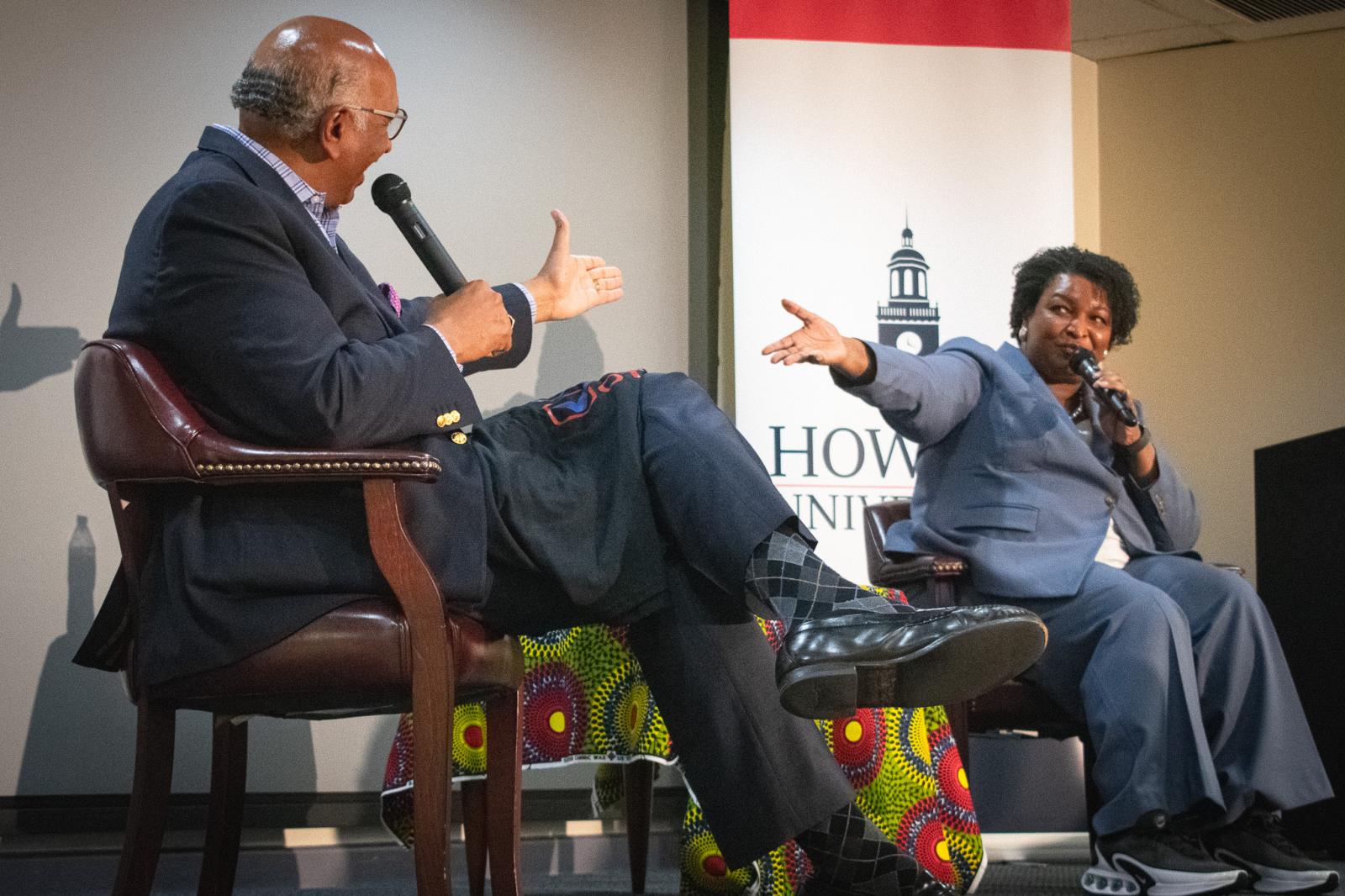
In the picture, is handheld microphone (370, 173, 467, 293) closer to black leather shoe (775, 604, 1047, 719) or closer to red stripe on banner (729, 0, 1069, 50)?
black leather shoe (775, 604, 1047, 719)

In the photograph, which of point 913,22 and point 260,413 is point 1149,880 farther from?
point 913,22

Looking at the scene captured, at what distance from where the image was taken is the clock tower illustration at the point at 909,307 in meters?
3.74

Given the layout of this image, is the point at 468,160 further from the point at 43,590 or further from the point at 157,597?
the point at 157,597

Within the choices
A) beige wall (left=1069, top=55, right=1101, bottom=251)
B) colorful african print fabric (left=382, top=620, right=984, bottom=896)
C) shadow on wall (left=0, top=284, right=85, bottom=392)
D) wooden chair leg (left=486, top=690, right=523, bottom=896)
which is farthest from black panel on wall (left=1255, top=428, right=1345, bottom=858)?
shadow on wall (left=0, top=284, right=85, bottom=392)

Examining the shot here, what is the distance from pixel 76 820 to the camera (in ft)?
10.3

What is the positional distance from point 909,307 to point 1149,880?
1827mm

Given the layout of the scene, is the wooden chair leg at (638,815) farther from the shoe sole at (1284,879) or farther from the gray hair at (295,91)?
the gray hair at (295,91)

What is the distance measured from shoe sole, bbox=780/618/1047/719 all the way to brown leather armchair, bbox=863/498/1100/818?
1034 millimetres

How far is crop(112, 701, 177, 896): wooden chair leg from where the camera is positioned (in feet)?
5.43

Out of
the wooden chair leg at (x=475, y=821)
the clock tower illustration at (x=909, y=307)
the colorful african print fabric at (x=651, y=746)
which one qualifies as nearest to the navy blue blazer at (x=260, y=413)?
the colorful african print fabric at (x=651, y=746)

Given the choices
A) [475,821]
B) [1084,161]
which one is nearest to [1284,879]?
[475,821]

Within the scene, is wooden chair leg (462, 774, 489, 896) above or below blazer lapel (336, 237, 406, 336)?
below

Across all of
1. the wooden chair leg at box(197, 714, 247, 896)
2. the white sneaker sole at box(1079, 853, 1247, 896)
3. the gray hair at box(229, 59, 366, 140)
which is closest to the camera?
the gray hair at box(229, 59, 366, 140)

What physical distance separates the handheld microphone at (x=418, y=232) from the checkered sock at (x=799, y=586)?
660 millimetres
